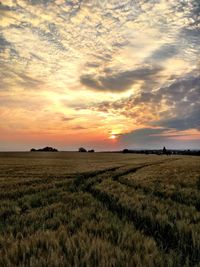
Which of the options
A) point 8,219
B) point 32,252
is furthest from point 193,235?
point 8,219

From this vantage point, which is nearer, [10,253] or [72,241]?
[10,253]

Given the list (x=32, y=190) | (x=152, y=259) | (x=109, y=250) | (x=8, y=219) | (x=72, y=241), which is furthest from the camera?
(x=32, y=190)

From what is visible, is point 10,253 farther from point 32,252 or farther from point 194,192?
point 194,192

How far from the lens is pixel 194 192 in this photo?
1501 centimetres

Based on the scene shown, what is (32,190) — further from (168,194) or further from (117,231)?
(117,231)

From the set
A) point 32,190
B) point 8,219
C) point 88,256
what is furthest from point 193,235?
point 32,190

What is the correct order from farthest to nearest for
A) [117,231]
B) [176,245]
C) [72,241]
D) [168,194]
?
[168,194]
[117,231]
[176,245]
[72,241]

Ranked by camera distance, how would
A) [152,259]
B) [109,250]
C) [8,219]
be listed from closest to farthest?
1. [152,259]
2. [109,250]
3. [8,219]

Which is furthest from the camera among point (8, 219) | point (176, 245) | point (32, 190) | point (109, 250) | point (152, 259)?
point (32, 190)

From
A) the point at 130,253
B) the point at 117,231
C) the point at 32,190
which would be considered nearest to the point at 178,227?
the point at 117,231

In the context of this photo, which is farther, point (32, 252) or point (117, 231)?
point (117, 231)

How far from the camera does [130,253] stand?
5418 millimetres

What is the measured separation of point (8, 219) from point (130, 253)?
5216 mm

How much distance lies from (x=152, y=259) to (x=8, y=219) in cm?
574
